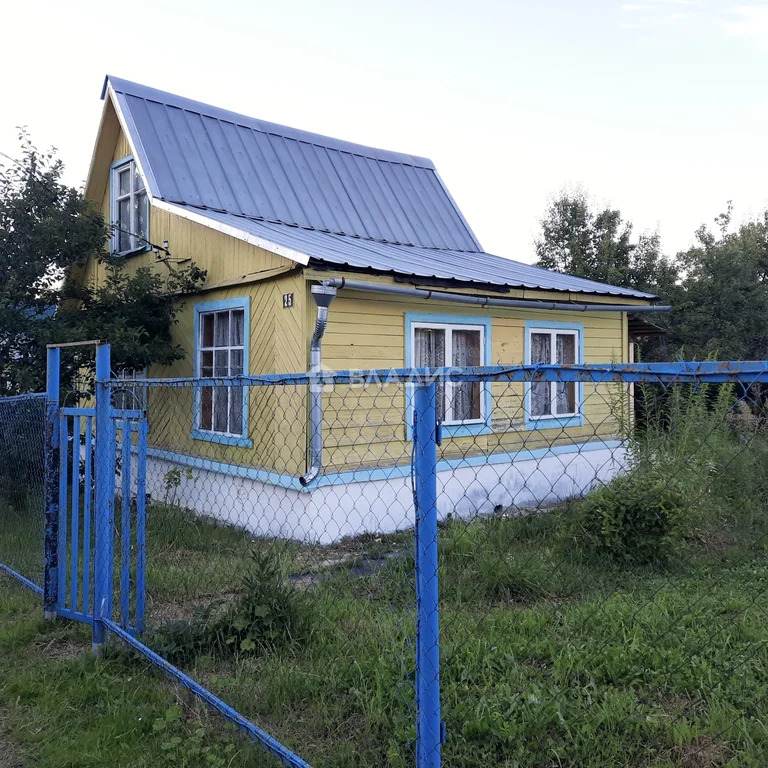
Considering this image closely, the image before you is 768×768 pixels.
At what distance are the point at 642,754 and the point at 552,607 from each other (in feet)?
5.49

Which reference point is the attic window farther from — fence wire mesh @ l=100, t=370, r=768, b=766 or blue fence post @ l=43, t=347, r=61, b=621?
blue fence post @ l=43, t=347, r=61, b=621

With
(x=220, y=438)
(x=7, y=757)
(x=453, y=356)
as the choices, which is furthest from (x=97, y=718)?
(x=453, y=356)

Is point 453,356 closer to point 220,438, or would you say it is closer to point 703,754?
point 220,438

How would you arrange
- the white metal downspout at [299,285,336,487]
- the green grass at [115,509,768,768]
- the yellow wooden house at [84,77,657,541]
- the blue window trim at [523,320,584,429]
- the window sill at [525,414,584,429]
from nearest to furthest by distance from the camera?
the green grass at [115,509,768,768]
the white metal downspout at [299,285,336,487]
the yellow wooden house at [84,77,657,541]
the blue window trim at [523,320,584,429]
the window sill at [525,414,584,429]

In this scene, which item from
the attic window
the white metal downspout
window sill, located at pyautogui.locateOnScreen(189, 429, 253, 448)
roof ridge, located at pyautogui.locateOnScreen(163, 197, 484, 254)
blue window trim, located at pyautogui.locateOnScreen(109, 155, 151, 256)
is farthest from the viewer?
blue window trim, located at pyautogui.locateOnScreen(109, 155, 151, 256)

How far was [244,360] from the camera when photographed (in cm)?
834

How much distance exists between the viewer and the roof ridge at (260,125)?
34.3 ft

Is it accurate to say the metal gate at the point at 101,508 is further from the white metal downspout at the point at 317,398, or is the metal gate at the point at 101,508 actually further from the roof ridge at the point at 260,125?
the roof ridge at the point at 260,125

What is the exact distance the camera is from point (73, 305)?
10.1 meters

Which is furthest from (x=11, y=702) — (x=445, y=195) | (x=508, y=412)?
(x=445, y=195)

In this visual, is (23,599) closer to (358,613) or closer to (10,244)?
(358,613)

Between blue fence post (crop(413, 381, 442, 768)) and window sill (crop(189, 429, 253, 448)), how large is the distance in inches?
228

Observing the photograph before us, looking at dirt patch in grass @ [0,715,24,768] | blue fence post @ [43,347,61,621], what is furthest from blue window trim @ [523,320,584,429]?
dirt patch in grass @ [0,715,24,768]

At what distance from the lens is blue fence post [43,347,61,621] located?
4582mm
